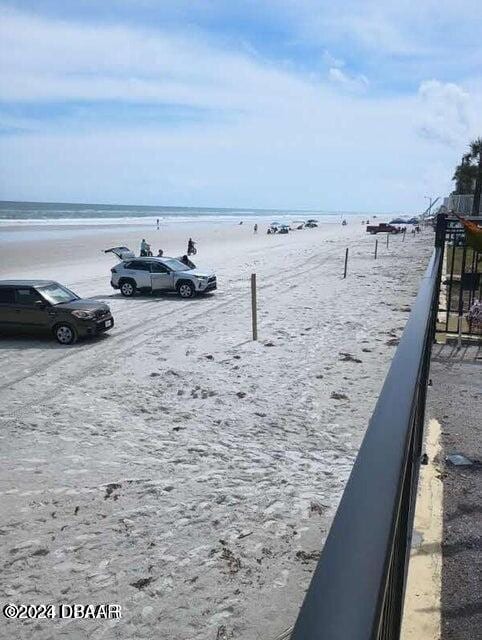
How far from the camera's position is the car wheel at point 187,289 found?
21.6 m

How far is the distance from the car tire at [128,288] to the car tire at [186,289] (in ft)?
6.72

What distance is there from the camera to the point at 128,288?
2241cm

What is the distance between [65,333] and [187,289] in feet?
26.6

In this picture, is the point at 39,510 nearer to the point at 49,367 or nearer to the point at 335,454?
the point at 335,454

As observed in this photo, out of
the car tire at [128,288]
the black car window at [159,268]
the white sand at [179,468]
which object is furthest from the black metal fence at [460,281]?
the car tire at [128,288]

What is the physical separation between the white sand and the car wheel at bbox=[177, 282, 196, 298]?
6.02 m

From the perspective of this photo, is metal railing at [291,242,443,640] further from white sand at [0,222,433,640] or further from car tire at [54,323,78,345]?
car tire at [54,323,78,345]

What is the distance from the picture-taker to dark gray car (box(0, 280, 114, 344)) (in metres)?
14.0

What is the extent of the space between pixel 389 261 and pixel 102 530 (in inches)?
1382

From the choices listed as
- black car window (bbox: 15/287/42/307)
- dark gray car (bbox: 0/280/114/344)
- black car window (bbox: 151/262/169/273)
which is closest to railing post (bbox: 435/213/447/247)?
dark gray car (bbox: 0/280/114/344)

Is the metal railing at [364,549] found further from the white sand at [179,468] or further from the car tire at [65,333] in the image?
the car tire at [65,333]

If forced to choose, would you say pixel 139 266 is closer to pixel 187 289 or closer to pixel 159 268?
pixel 159 268

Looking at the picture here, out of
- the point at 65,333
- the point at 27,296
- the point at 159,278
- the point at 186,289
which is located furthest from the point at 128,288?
the point at 65,333

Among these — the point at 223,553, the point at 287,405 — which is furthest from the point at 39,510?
the point at 287,405
